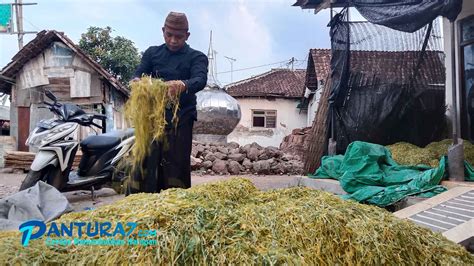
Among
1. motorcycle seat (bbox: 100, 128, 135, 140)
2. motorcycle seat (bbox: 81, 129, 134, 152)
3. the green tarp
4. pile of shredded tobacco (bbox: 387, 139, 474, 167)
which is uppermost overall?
motorcycle seat (bbox: 100, 128, 135, 140)

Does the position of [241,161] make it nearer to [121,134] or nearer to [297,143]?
[297,143]

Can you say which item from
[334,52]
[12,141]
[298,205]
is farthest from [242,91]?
[298,205]

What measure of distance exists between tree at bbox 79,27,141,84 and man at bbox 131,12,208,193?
15511 mm

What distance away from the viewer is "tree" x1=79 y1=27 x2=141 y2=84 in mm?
17984

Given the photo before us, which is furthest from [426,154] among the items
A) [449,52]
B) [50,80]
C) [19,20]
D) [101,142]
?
[19,20]

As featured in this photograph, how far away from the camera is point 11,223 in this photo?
2.79m

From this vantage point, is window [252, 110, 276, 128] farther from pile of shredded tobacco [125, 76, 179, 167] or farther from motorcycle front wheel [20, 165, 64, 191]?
pile of shredded tobacco [125, 76, 179, 167]

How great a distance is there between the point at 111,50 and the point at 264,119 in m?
10.9

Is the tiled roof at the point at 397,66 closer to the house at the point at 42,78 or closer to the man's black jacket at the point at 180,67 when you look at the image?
the man's black jacket at the point at 180,67

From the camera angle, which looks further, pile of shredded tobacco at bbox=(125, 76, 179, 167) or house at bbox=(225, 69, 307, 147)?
house at bbox=(225, 69, 307, 147)

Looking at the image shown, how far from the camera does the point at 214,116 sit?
579 inches

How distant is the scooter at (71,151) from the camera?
4.59 m

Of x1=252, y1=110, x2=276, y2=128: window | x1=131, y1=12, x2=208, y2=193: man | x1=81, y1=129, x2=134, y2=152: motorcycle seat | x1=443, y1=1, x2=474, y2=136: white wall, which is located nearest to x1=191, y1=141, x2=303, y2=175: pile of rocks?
x1=443, y1=1, x2=474, y2=136: white wall

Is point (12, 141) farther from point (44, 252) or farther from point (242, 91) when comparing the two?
point (242, 91)
